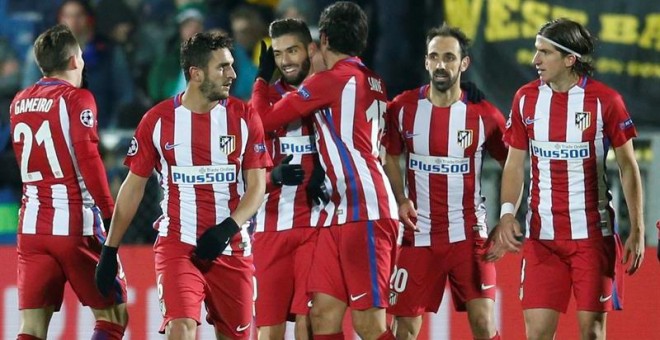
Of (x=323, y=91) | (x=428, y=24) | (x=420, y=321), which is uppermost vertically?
(x=428, y=24)

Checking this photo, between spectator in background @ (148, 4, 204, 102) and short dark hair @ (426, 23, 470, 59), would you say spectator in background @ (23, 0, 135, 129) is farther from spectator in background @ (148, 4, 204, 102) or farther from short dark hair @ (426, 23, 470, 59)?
short dark hair @ (426, 23, 470, 59)

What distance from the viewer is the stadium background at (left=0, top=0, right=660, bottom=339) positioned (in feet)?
27.5

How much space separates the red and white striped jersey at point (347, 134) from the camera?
690 cm

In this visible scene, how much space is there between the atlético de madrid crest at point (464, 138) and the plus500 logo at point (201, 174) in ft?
4.64

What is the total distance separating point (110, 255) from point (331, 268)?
108 centimetres

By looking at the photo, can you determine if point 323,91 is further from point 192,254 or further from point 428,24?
point 428,24

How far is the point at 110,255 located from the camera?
6.79 metres

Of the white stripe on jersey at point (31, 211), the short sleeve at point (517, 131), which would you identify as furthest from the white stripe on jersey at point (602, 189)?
the white stripe on jersey at point (31, 211)

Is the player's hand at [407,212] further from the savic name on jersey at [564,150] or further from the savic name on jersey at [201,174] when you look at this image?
the savic name on jersey at [201,174]

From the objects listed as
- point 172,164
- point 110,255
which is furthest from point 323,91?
point 110,255

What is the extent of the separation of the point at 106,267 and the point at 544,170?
2.26m

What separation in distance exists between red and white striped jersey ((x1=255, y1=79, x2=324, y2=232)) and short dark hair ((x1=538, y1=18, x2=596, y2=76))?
52.1 inches

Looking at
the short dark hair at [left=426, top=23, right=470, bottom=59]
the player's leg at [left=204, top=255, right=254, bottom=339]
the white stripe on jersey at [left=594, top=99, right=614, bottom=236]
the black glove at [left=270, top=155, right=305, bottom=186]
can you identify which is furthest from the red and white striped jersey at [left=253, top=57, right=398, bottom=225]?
the white stripe on jersey at [left=594, top=99, right=614, bottom=236]

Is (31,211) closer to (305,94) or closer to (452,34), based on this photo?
(305,94)
